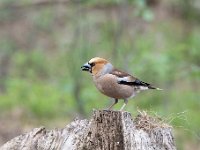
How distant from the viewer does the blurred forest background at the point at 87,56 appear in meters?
14.2

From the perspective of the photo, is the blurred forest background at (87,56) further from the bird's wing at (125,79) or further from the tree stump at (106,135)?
the tree stump at (106,135)

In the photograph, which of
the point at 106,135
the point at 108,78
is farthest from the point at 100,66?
the point at 106,135

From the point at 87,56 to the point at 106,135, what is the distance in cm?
797

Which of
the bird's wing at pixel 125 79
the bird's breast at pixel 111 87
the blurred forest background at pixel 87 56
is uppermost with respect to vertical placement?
the blurred forest background at pixel 87 56

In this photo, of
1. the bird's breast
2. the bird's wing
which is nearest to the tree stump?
the bird's breast

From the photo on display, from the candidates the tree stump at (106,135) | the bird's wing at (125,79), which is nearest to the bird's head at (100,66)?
the bird's wing at (125,79)

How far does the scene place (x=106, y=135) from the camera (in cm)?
699

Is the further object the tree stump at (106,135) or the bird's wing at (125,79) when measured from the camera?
the bird's wing at (125,79)

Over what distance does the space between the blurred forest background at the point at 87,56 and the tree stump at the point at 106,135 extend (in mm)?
3526

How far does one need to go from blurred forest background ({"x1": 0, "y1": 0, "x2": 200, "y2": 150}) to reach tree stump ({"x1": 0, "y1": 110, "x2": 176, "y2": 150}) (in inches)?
139

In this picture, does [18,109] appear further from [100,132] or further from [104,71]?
[100,132]

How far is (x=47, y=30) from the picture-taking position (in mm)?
19594

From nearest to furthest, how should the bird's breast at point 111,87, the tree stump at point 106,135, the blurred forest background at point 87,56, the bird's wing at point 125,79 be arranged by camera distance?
the tree stump at point 106,135
the bird's breast at point 111,87
the bird's wing at point 125,79
the blurred forest background at point 87,56

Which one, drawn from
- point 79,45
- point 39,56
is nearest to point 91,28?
point 39,56
